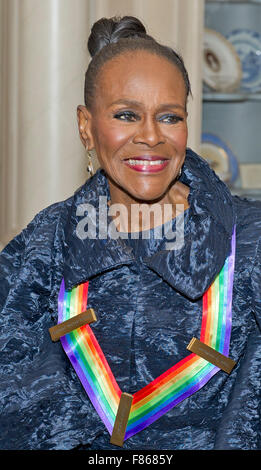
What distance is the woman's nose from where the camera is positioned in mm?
1291

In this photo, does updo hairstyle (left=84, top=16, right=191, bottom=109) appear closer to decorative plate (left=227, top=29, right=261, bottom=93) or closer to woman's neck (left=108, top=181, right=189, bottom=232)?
woman's neck (left=108, top=181, right=189, bottom=232)

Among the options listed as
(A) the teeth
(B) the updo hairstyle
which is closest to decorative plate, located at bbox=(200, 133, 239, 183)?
(B) the updo hairstyle

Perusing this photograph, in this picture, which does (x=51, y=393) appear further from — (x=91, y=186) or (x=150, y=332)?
(x=91, y=186)

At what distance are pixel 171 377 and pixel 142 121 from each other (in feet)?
1.40

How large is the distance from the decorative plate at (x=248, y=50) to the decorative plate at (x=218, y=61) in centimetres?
4

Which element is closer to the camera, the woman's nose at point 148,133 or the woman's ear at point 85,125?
the woman's nose at point 148,133

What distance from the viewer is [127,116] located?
1.31 meters

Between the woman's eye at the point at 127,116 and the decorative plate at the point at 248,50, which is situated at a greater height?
the woman's eye at the point at 127,116

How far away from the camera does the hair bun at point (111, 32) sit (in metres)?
1.39

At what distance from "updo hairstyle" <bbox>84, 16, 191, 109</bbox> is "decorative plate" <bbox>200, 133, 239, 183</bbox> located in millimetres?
1540

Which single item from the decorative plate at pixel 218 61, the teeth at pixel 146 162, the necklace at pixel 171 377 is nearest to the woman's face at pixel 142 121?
the teeth at pixel 146 162

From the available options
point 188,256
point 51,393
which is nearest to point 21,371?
point 51,393

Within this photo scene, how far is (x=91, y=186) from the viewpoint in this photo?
1.43 metres

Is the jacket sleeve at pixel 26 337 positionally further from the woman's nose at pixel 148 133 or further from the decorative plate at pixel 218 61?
the decorative plate at pixel 218 61
